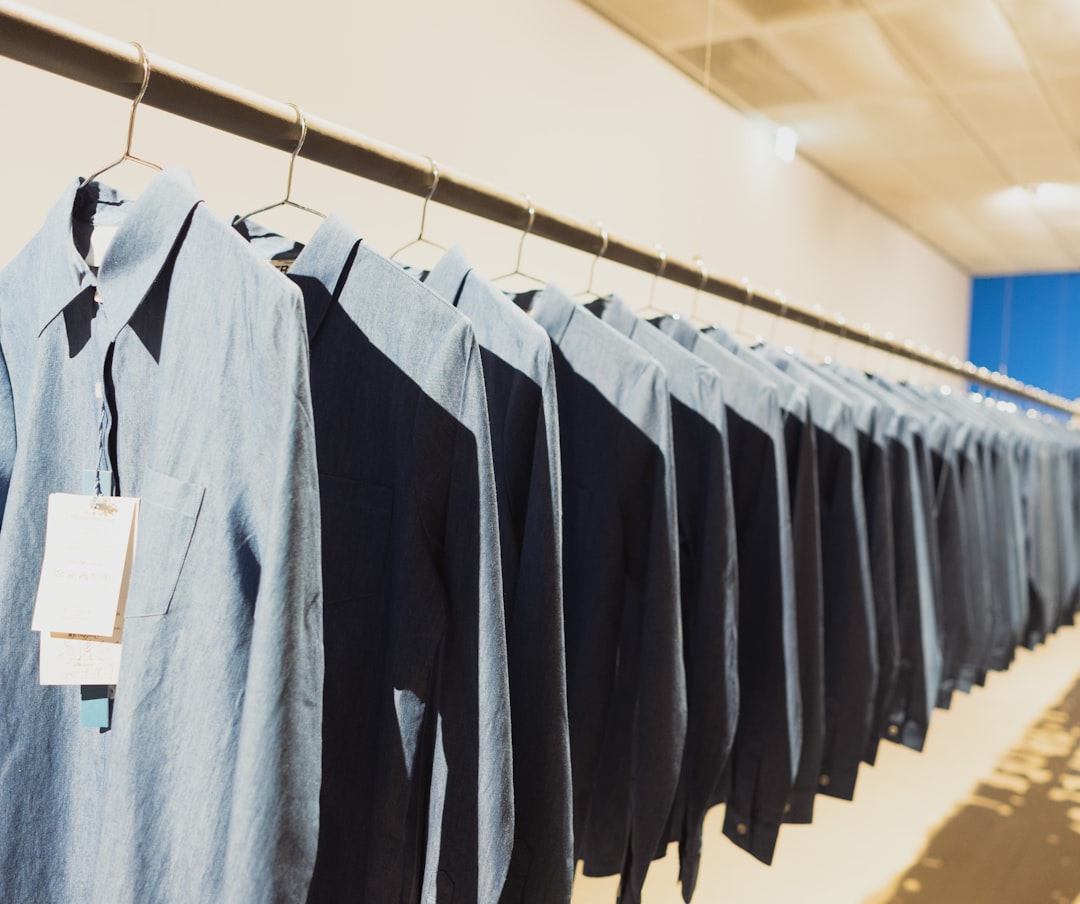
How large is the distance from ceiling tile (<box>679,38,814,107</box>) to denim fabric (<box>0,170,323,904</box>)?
2.64m

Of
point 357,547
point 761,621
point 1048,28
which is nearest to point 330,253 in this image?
point 357,547

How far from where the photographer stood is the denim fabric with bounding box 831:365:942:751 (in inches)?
64.7

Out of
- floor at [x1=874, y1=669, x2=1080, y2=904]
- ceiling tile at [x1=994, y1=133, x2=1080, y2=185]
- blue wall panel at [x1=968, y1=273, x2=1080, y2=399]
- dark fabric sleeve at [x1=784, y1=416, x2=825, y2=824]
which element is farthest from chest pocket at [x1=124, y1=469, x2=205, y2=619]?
blue wall panel at [x1=968, y1=273, x2=1080, y2=399]

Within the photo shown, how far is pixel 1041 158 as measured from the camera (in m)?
4.10

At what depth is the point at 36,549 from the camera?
0.79m

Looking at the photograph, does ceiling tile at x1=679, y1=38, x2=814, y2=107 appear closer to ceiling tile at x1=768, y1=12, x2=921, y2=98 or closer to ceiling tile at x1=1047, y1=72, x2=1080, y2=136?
ceiling tile at x1=768, y1=12, x2=921, y2=98

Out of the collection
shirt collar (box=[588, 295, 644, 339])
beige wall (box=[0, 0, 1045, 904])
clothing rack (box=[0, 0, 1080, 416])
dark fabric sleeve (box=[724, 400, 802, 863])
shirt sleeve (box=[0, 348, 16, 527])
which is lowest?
dark fabric sleeve (box=[724, 400, 802, 863])

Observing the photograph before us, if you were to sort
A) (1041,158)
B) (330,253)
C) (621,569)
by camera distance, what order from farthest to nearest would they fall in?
(1041,158) < (621,569) < (330,253)

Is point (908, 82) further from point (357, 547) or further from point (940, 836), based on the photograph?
point (357, 547)

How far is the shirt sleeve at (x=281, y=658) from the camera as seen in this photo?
0.63 meters

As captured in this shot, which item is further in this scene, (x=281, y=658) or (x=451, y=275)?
(x=451, y=275)

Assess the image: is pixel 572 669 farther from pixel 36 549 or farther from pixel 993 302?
pixel 993 302

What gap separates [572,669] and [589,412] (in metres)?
0.33

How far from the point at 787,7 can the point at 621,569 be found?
221 cm
